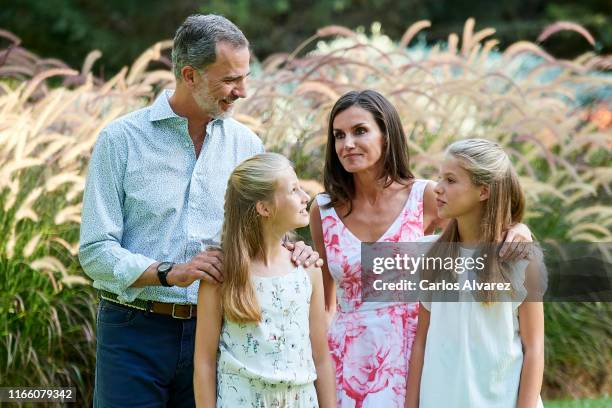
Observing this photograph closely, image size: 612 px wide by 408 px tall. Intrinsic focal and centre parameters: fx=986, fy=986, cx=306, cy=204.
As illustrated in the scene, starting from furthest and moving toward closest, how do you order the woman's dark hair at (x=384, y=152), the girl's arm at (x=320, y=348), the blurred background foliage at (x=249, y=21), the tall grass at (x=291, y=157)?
the blurred background foliage at (x=249, y=21)
the tall grass at (x=291, y=157)
the woman's dark hair at (x=384, y=152)
the girl's arm at (x=320, y=348)

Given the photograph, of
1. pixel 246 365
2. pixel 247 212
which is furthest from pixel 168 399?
pixel 247 212

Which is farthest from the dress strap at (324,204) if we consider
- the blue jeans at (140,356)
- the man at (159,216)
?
the blue jeans at (140,356)

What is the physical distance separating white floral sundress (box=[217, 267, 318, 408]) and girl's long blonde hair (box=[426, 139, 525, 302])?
66cm

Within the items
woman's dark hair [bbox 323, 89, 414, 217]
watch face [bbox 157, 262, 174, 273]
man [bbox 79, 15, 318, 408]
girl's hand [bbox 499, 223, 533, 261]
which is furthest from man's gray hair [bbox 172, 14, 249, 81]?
girl's hand [bbox 499, 223, 533, 261]

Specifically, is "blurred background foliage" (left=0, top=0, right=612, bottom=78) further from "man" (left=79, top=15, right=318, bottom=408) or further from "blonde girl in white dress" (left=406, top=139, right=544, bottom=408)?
"blonde girl in white dress" (left=406, top=139, right=544, bottom=408)

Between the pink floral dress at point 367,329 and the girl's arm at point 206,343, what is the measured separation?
2.13ft

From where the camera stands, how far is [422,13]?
68.5 ft

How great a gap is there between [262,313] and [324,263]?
709mm

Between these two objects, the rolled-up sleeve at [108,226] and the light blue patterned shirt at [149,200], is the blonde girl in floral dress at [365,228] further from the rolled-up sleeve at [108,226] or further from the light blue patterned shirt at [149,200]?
the rolled-up sleeve at [108,226]

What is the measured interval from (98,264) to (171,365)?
1.55ft

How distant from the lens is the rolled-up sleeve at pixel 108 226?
349 centimetres

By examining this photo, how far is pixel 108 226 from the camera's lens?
11.6ft

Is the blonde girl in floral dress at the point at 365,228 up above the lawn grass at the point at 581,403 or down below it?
above

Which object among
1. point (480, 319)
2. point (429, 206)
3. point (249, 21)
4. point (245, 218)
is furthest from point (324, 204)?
point (249, 21)
